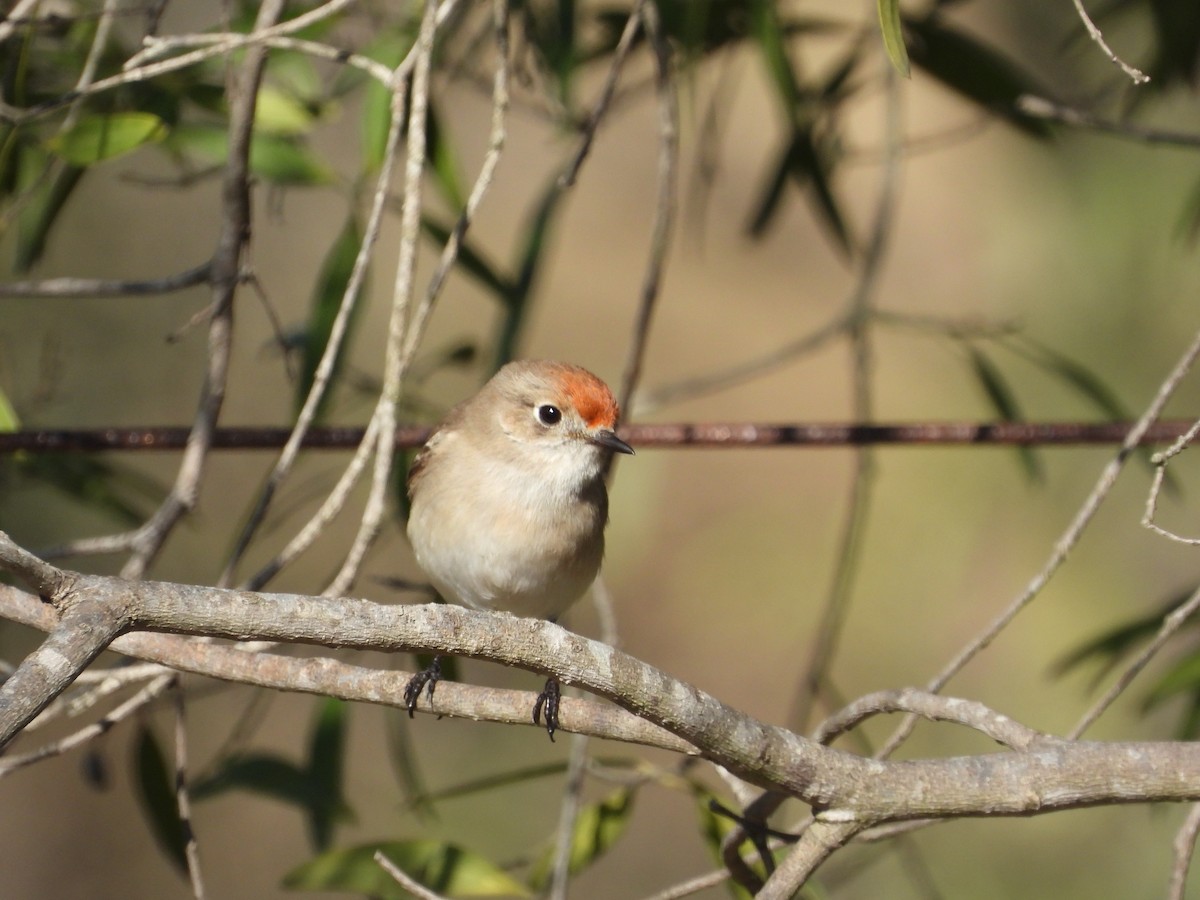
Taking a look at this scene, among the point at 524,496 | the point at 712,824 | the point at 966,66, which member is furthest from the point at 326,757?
the point at 966,66

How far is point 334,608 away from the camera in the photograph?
178 centimetres

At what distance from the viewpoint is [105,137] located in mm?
2875

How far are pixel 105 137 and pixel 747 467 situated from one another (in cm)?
626

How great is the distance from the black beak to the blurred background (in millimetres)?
1877

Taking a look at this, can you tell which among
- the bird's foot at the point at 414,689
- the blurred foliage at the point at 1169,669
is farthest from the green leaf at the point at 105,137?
the blurred foliage at the point at 1169,669

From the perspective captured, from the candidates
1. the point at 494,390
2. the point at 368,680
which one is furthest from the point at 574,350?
the point at 368,680

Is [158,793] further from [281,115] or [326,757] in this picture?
[281,115]

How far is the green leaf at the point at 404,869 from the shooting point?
2902 millimetres

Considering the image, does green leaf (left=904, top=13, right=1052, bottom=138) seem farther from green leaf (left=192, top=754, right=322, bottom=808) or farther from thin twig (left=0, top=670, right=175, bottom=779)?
thin twig (left=0, top=670, right=175, bottom=779)

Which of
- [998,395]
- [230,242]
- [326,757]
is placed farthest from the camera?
[998,395]

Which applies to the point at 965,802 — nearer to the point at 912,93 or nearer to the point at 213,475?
the point at 213,475

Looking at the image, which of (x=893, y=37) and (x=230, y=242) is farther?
(x=230, y=242)

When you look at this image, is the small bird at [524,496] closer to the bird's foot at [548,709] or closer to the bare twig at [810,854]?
the bird's foot at [548,709]

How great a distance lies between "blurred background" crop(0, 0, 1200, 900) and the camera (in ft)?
20.3
